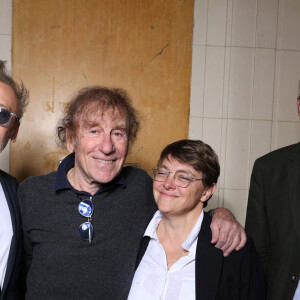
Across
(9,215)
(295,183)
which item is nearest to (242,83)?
(295,183)

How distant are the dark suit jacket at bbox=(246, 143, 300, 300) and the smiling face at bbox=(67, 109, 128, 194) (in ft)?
2.41

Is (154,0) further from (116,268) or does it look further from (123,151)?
(116,268)

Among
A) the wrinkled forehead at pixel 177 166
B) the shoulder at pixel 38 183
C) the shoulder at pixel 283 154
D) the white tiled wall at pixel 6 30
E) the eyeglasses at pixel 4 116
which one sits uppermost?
the white tiled wall at pixel 6 30

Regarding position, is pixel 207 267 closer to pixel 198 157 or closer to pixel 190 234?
pixel 190 234

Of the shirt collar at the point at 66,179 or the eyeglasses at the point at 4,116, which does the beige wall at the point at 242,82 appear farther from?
the eyeglasses at the point at 4,116

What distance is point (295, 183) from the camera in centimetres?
177

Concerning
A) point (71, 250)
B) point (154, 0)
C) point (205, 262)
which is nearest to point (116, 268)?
point (71, 250)

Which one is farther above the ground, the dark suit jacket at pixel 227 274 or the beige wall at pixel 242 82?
the beige wall at pixel 242 82

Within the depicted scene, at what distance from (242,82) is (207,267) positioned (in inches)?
74.7

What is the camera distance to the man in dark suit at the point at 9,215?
1.57 meters

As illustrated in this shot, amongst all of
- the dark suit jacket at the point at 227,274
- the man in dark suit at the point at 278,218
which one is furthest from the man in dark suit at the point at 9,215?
the man in dark suit at the point at 278,218

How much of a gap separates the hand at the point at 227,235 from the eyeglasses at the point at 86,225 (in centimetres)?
52

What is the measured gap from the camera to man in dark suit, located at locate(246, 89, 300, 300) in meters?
1.69

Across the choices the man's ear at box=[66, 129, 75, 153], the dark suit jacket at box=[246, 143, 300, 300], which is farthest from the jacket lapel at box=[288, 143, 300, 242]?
the man's ear at box=[66, 129, 75, 153]
